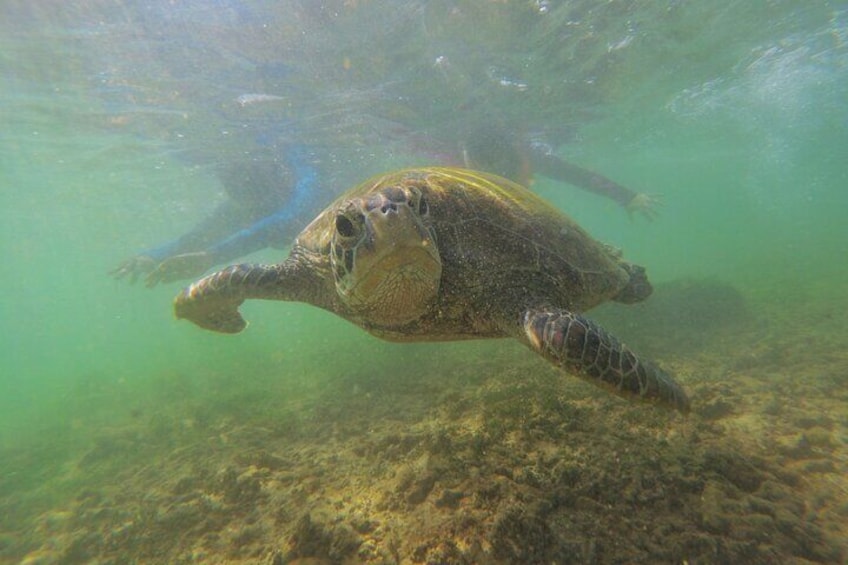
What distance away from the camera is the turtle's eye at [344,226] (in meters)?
2.64

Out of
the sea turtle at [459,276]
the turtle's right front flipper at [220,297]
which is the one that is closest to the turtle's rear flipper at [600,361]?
the sea turtle at [459,276]

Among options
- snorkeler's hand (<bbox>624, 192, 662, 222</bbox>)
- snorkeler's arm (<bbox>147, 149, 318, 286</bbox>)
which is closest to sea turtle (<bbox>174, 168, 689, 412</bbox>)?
snorkeler's arm (<bbox>147, 149, 318, 286</bbox>)

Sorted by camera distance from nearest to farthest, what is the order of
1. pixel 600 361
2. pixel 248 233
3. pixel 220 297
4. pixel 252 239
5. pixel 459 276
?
1. pixel 600 361
2. pixel 459 276
3. pixel 220 297
4. pixel 248 233
5. pixel 252 239

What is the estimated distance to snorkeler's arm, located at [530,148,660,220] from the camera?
16.3 m

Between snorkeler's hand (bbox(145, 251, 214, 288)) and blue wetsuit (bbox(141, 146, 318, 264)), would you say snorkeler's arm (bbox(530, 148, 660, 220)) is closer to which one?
blue wetsuit (bbox(141, 146, 318, 264))

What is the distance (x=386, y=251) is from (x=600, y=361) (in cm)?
166

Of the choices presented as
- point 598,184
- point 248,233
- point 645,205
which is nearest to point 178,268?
point 248,233

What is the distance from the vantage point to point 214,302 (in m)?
4.98

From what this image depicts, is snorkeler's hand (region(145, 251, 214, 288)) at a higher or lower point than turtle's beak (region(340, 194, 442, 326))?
higher

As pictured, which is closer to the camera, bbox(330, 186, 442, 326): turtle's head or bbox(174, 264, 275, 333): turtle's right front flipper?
bbox(330, 186, 442, 326): turtle's head

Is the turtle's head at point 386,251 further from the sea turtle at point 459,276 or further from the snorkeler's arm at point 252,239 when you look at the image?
the snorkeler's arm at point 252,239

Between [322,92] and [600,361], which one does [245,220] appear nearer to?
[322,92]

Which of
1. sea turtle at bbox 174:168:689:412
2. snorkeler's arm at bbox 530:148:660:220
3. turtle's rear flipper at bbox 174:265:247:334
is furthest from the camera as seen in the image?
snorkeler's arm at bbox 530:148:660:220

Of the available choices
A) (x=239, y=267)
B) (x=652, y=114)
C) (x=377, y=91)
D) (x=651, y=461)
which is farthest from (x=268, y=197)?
(x=652, y=114)
